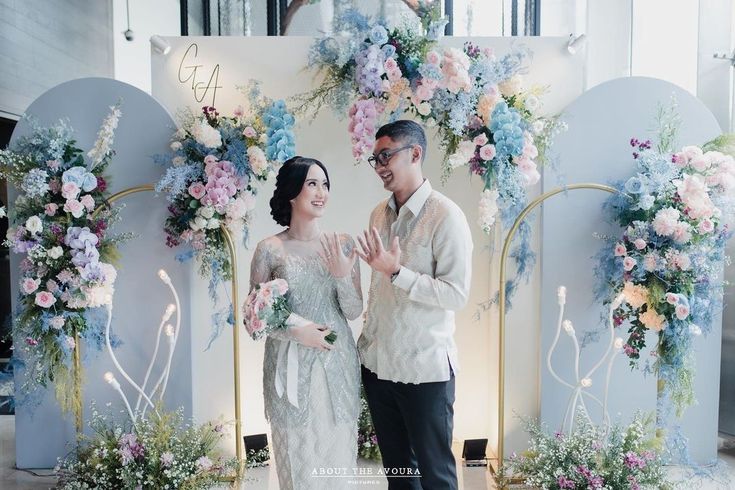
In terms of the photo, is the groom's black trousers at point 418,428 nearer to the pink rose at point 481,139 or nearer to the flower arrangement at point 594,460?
the flower arrangement at point 594,460

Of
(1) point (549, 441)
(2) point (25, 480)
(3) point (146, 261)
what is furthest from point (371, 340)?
(2) point (25, 480)

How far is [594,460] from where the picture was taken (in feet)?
9.71

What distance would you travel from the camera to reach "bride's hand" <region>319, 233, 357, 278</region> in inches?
86.3

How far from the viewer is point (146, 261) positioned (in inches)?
129

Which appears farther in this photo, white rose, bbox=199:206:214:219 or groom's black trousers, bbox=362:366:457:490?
white rose, bbox=199:206:214:219

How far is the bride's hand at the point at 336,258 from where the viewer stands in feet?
7.19

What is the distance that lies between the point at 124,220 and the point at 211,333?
85cm

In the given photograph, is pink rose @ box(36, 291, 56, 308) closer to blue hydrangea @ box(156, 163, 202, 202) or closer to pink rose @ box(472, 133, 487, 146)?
blue hydrangea @ box(156, 163, 202, 202)

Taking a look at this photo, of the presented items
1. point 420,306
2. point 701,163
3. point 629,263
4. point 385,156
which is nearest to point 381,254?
point 420,306

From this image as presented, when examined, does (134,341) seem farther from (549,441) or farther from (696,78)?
(696,78)

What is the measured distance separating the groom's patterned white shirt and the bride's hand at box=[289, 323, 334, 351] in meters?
0.24

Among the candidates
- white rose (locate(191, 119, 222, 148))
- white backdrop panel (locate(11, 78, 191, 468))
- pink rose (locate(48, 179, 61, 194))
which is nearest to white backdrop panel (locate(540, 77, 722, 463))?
white rose (locate(191, 119, 222, 148))

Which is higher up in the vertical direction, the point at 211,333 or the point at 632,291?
the point at 632,291

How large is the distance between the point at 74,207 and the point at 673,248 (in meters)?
3.19
